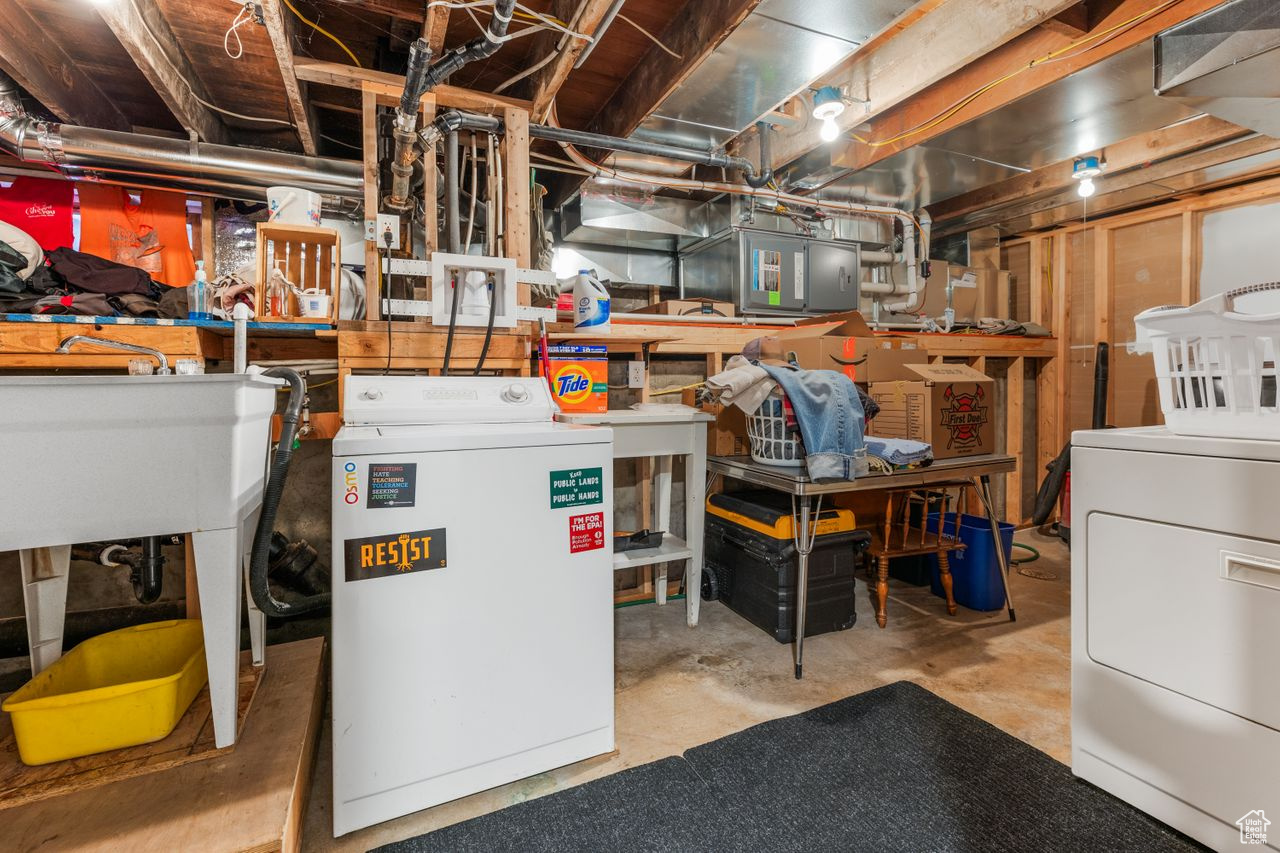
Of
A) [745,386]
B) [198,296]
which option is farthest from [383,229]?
[745,386]

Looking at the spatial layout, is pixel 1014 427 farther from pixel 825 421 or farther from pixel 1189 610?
pixel 1189 610

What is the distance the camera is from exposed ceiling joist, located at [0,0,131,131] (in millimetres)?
1867

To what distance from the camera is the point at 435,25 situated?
1.73m

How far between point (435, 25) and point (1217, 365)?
2.32 m

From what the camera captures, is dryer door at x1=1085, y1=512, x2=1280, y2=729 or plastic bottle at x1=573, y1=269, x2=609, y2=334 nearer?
dryer door at x1=1085, y1=512, x2=1280, y2=729

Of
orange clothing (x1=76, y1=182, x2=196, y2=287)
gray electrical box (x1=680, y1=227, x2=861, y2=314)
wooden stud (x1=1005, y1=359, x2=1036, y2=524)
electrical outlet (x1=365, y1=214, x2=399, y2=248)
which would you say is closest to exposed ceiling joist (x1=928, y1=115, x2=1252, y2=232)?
gray electrical box (x1=680, y1=227, x2=861, y2=314)

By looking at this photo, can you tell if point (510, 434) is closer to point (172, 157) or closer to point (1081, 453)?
point (1081, 453)

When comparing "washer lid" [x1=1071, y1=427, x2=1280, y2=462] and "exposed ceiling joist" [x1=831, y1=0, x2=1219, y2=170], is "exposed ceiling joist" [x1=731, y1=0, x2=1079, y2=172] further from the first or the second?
"washer lid" [x1=1071, y1=427, x2=1280, y2=462]

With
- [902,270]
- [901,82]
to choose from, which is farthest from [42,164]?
[902,270]

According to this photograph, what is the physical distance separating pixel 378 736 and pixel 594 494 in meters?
0.77

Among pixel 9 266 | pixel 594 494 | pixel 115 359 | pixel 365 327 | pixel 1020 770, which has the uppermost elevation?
pixel 9 266

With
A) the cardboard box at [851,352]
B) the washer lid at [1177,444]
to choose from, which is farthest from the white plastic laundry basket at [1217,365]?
the cardboard box at [851,352]

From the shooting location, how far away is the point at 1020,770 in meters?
1.52

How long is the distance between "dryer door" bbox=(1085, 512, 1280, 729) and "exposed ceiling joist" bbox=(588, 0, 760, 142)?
1.82 m
